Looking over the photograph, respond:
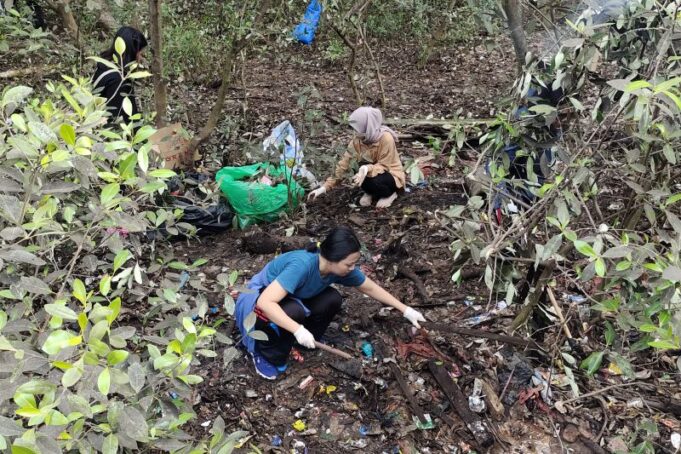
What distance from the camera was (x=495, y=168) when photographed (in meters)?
2.45

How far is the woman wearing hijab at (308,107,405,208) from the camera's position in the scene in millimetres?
4332

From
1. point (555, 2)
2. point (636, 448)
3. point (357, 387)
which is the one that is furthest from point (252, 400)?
point (555, 2)

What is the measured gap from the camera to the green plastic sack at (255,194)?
4234 millimetres

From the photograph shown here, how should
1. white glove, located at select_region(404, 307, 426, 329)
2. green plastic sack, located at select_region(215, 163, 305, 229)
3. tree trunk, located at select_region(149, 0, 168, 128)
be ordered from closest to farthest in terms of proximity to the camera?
white glove, located at select_region(404, 307, 426, 329) → tree trunk, located at select_region(149, 0, 168, 128) → green plastic sack, located at select_region(215, 163, 305, 229)

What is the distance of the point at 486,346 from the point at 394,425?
2.39 ft

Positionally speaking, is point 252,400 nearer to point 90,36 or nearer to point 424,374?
point 424,374

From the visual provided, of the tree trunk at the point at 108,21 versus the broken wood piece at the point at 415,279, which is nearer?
the broken wood piece at the point at 415,279

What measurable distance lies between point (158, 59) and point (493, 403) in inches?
133

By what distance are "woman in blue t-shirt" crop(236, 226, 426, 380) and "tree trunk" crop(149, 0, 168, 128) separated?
2185 mm

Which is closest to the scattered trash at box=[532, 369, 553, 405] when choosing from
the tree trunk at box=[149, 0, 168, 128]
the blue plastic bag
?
the tree trunk at box=[149, 0, 168, 128]

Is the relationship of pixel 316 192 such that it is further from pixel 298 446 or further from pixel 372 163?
pixel 298 446

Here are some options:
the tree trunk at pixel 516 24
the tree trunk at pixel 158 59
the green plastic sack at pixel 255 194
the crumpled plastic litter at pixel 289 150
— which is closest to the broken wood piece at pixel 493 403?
the tree trunk at pixel 516 24

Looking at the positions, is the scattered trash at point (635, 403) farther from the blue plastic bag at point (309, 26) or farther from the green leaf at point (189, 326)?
the blue plastic bag at point (309, 26)

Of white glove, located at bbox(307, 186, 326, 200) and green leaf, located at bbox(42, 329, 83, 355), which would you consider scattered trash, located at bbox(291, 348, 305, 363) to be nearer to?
white glove, located at bbox(307, 186, 326, 200)
